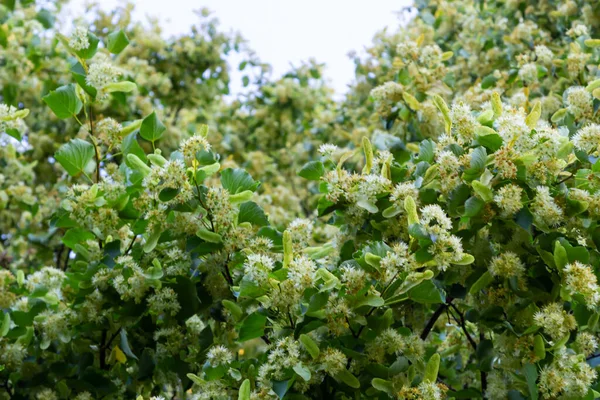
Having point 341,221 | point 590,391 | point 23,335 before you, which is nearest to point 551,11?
point 341,221

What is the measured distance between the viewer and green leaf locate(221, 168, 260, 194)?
172 cm

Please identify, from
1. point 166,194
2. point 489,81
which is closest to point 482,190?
point 166,194

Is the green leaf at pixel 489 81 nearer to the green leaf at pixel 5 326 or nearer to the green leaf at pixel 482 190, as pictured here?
the green leaf at pixel 482 190

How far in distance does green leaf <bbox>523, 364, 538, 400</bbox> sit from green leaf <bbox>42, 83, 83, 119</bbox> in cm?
131

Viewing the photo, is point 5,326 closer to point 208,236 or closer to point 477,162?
point 208,236

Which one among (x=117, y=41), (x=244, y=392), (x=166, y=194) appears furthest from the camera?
(x=117, y=41)

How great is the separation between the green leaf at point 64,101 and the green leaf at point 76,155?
0.08 m

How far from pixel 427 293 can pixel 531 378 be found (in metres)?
0.28

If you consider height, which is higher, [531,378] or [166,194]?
[166,194]

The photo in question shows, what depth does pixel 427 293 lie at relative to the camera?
4.78 feet

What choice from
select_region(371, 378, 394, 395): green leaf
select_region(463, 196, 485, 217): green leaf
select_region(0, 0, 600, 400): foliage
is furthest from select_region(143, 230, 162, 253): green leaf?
select_region(463, 196, 485, 217): green leaf

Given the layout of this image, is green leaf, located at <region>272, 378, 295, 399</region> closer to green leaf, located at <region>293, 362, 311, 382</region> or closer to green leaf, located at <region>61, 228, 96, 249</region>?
green leaf, located at <region>293, 362, 311, 382</region>

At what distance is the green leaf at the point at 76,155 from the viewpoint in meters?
1.88

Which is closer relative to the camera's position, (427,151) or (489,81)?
(427,151)
